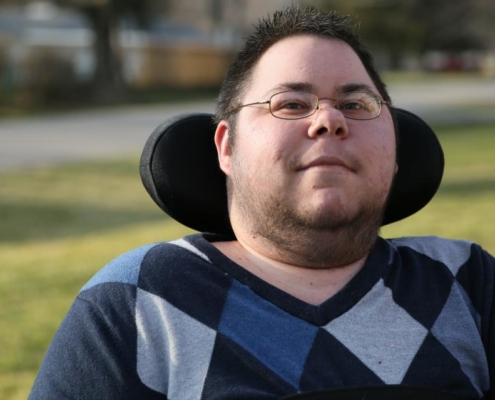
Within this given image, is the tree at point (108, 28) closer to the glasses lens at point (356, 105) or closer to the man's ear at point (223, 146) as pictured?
the man's ear at point (223, 146)

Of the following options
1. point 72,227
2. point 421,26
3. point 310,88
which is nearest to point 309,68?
point 310,88

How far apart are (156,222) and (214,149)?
5587mm

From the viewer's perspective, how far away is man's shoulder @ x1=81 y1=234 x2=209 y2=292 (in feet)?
5.97

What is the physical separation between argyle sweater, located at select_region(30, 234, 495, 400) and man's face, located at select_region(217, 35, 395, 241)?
153 millimetres

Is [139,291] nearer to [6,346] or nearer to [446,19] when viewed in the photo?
[6,346]

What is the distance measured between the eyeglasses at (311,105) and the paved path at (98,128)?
1018 cm

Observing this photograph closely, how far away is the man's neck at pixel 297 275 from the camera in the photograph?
1.88 metres

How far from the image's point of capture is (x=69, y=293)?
507cm

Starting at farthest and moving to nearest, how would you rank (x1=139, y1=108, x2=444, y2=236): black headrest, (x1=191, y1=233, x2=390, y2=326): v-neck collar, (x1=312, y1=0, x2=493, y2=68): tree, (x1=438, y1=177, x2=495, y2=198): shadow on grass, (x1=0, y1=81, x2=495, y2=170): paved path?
(x1=312, y1=0, x2=493, y2=68): tree → (x1=0, y1=81, x2=495, y2=170): paved path → (x1=438, y1=177, x2=495, y2=198): shadow on grass → (x1=139, y1=108, x2=444, y2=236): black headrest → (x1=191, y1=233, x2=390, y2=326): v-neck collar

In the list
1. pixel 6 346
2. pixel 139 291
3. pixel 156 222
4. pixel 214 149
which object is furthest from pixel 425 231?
pixel 139 291

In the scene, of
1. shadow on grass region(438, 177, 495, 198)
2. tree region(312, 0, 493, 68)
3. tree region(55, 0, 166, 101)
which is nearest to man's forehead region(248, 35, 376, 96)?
shadow on grass region(438, 177, 495, 198)

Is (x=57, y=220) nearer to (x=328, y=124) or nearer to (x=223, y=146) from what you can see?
(x=223, y=146)

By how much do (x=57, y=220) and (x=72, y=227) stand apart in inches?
17.5

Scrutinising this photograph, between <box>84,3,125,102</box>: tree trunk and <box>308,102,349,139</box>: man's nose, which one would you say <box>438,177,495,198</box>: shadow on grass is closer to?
<box>308,102,349,139</box>: man's nose
